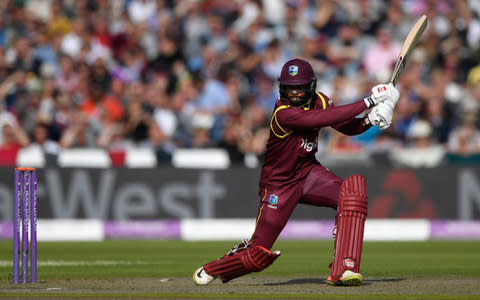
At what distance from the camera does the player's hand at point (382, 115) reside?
698 cm

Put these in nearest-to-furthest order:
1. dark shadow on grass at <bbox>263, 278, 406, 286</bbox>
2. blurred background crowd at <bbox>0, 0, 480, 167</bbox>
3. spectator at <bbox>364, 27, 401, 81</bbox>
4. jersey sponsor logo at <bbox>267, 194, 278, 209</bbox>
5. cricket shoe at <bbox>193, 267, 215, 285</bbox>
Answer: jersey sponsor logo at <bbox>267, 194, 278, 209</bbox> < cricket shoe at <bbox>193, 267, 215, 285</bbox> < dark shadow on grass at <bbox>263, 278, 406, 286</bbox> < blurred background crowd at <bbox>0, 0, 480, 167</bbox> < spectator at <bbox>364, 27, 401, 81</bbox>

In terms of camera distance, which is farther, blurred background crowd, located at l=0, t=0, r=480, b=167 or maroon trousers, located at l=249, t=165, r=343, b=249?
blurred background crowd, located at l=0, t=0, r=480, b=167

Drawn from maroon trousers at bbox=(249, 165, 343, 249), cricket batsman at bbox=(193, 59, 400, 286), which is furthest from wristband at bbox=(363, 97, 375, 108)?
maroon trousers at bbox=(249, 165, 343, 249)

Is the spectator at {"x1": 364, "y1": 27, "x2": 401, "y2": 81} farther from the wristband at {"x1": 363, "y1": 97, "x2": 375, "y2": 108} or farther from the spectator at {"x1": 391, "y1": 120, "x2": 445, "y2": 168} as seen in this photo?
the wristband at {"x1": 363, "y1": 97, "x2": 375, "y2": 108}

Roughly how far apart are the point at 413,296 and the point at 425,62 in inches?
397

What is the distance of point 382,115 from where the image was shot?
698 centimetres

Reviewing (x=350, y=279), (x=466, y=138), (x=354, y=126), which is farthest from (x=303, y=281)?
(x=466, y=138)

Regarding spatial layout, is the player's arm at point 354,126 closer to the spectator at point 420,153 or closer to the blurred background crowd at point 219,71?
the blurred background crowd at point 219,71

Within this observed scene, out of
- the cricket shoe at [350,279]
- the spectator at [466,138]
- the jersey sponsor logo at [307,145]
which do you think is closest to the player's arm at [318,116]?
the jersey sponsor logo at [307,145]

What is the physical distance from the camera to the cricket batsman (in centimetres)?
706

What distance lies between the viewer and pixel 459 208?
14078mm

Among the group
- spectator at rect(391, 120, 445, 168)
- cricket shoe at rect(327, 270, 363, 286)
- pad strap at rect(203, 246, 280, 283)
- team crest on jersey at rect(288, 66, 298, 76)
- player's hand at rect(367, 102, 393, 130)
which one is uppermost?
spectator at rect(391, 120, 445, 168)

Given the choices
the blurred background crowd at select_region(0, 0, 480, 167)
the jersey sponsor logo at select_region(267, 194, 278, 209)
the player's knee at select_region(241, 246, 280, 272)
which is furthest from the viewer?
the blurred background crowd at select_region(0, 0, 480, 167)

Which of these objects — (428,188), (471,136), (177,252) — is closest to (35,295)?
(177,252)
